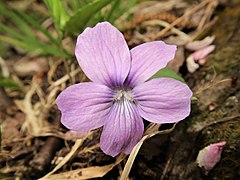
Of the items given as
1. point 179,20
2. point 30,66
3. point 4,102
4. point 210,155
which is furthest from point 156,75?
point 30,66

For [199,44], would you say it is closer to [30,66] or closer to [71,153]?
[71,153]

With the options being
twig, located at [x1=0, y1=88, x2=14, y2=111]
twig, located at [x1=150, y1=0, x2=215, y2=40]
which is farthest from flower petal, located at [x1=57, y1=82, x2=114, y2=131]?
twig, located at [x1=0, y1=88, x2=14, y2=111]

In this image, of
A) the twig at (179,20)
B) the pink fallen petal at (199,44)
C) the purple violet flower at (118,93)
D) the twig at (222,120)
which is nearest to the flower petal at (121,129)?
the purple violet flower at (118,93)

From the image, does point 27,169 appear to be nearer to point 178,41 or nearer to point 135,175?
point 135,175

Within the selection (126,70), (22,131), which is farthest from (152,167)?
(22,131)

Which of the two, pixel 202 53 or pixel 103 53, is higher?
pixel 103 53

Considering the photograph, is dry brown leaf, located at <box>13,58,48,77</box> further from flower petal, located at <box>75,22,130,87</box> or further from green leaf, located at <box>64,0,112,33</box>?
flower petal, located at <box>75,22,130,87</box>

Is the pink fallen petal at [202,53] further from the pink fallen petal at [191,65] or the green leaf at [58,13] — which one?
the green leaf at [58,13]
